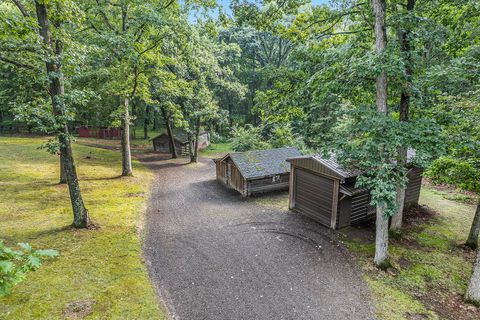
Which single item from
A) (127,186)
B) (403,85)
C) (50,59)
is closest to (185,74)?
(127,186)

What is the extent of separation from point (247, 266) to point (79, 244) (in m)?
6.39

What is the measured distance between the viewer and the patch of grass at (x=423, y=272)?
7477 millimetres

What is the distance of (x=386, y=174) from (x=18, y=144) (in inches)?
1375

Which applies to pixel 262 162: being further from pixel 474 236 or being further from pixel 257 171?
pixel 474 236

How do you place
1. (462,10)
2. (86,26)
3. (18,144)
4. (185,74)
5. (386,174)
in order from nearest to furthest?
(386,174), (462,10), (86,26), (185,74), (18,144)

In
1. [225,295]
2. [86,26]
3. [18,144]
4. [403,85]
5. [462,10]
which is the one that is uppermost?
[86,26]

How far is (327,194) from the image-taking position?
12.7 metres

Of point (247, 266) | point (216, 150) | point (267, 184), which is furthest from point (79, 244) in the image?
point (216, 150)

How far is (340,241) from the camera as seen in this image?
11.2 meters

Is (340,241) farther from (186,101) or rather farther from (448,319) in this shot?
(186,101)

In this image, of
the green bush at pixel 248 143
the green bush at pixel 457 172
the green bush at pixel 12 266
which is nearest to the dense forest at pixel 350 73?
the green bush at pixel 457 172

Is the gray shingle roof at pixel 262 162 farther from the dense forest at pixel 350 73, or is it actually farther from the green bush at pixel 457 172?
the green bush at pixel 457 172

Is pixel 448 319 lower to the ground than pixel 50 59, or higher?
lower

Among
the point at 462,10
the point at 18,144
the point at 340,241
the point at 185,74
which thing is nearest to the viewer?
the point at 462,10
